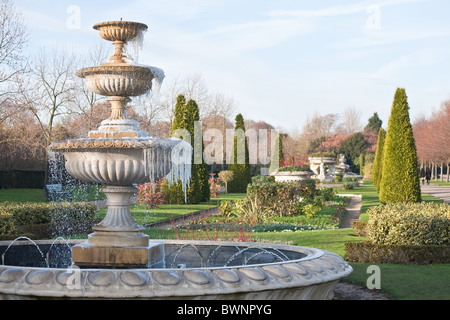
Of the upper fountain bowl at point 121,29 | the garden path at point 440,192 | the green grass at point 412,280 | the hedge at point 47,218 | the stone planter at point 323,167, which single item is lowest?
the garden path at point 440,192

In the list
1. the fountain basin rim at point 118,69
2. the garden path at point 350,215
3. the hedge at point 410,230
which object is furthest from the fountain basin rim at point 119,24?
the garden path at point 350,215

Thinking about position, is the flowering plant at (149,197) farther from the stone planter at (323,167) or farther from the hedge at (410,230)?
the stone planter at (323,167)

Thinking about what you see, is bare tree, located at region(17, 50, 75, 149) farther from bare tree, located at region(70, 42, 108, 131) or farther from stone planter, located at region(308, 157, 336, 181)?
stone planter, located at region(308, 157, 336, 181)

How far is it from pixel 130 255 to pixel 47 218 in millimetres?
7455

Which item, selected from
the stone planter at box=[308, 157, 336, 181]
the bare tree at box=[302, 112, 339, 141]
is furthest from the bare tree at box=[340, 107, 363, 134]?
the stone planter at box=[308, 157, 336, 181]

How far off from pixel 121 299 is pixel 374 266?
4.88 metres

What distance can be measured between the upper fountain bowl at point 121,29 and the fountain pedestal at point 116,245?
1.73 metres

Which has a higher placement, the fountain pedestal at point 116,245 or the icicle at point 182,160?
the icicle at point 182,160

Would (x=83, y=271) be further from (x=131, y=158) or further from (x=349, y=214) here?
(x=349, y=214)

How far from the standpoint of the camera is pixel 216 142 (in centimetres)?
4100

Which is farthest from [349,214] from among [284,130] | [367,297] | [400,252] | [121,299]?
[284,130]

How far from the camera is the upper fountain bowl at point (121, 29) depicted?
6074 millimetres

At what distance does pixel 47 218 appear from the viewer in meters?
12.5
